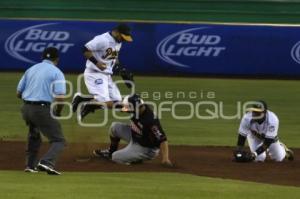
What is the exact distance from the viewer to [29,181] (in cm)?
1074

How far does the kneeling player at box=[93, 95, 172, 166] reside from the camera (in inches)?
514

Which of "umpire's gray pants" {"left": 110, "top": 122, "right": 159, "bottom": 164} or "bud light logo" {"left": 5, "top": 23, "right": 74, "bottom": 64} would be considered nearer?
"umpire's gray pants" {"left": 110, "top": 122, "right": 159, "bottom": 164}

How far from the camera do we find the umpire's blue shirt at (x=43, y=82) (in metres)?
11.6

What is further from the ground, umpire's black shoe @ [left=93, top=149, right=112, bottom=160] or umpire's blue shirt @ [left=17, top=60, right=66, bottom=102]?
umpire's blue shirt @ [left=17, top=60, right=66, bottom=102]

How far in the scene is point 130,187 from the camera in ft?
33.7

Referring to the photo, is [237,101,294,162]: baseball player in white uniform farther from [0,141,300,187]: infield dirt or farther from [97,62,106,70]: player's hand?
[97,62,106,70]: player's hand

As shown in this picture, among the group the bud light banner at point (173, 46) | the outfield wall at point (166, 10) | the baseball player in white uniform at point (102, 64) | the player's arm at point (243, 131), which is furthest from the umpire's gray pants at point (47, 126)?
the outfield wall at point (166, 10)

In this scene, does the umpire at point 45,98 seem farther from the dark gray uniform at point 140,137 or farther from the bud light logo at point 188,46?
the bud light logo at point 188,46

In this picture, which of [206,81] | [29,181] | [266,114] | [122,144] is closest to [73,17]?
[206,81]

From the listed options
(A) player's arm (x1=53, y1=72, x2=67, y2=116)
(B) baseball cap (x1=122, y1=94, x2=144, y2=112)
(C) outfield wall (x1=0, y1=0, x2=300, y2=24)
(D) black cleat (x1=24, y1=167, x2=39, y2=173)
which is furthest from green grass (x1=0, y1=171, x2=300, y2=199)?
(C) outfield wall (x1=0, y1=0, x2=300, y2=24)

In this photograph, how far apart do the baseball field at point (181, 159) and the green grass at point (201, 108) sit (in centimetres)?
2

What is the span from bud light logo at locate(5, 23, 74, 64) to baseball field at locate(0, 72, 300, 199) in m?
2.46

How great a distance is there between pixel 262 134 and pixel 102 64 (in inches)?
121

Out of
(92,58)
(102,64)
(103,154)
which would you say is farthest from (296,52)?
(103,154)
